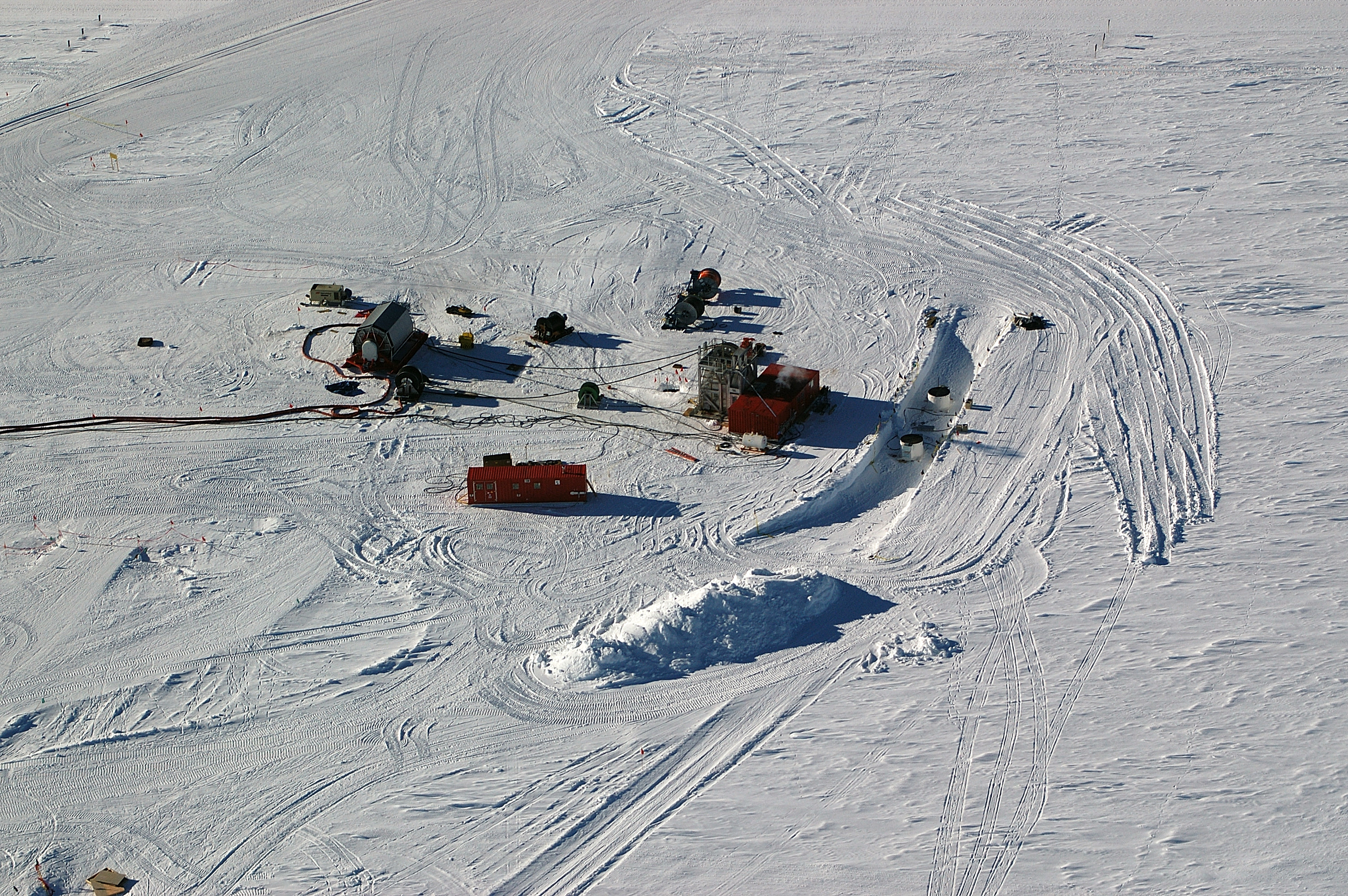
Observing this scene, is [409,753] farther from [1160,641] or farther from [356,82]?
[356,82]

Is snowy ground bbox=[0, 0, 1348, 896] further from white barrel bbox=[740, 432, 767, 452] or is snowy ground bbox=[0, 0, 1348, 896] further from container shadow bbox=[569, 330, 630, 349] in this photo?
white barrel bbox=[740, 432, 767, 452]

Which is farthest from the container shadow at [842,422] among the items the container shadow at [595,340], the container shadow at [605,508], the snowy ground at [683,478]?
the container shadow at [595,340]

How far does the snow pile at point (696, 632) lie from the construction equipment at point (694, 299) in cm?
1080

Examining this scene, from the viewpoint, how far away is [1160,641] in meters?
19.9

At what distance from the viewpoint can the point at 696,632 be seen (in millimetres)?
20094

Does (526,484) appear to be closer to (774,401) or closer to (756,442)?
(756,442)

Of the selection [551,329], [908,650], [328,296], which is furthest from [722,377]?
[328,296]

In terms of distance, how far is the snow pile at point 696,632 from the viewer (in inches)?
770

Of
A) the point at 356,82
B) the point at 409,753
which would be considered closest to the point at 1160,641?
the point at 409,753

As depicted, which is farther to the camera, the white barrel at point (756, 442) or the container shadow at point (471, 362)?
the container shadow at point (471, 362)

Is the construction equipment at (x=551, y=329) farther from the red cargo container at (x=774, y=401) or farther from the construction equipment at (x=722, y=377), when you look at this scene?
the red cargo container at (x=774, y=401)

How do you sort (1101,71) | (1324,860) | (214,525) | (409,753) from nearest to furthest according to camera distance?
(1324,860), (409,753), (214,525), (1101,71)

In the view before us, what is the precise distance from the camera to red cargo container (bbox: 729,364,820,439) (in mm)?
26156

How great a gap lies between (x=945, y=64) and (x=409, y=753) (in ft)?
114
